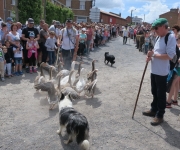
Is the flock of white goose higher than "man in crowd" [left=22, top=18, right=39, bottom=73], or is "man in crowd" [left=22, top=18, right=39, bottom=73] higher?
"man in crowd" [left=22, top=18, right=39, bottom=73]

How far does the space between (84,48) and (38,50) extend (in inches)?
183

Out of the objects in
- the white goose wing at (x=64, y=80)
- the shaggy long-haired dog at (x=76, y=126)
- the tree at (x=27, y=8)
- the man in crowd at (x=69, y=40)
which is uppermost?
the tree at (x=27, y=8)

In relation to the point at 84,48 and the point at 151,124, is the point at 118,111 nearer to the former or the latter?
the point at 151,124

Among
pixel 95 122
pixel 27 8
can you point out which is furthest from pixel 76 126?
pixel 27 8

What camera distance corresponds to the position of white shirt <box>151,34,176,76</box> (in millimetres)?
4172

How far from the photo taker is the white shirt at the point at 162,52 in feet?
13.7

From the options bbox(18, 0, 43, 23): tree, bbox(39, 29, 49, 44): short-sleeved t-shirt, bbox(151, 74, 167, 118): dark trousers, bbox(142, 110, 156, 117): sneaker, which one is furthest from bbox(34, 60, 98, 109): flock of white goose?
bbox(18, 0, 43, 23): tree

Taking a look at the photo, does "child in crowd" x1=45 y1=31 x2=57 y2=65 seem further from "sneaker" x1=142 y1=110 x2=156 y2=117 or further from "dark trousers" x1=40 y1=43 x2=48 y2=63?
→ "sneaker" x1=142 y1=110 x2=156 y2=117

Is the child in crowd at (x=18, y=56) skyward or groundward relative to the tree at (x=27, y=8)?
groundward

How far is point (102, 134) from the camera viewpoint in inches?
168

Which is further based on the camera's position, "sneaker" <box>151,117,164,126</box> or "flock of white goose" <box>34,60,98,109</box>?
"flock of white goose" <box>34,60,98,109</box>

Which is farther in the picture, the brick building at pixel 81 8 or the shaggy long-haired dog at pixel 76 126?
the brick building at pixel 81 8

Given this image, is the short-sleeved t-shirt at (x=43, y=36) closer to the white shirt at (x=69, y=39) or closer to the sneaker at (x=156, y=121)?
the white shirt at (x=69, y=39)

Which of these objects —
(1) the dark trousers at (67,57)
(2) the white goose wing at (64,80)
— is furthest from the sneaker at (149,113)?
(1) the dark trousers at (67,57)
